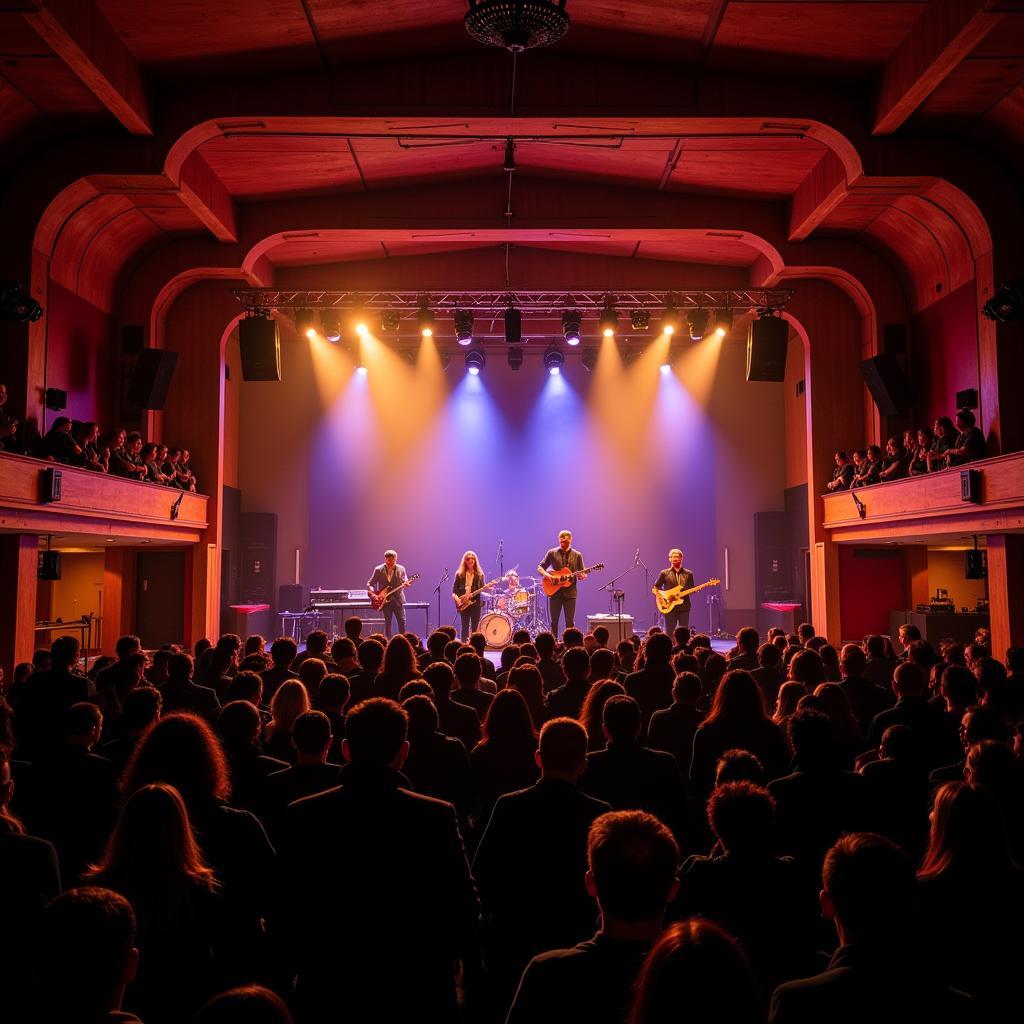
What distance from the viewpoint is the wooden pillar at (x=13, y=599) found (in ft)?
31.0

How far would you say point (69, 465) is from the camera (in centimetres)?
945

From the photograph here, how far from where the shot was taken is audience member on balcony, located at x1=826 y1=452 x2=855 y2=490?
12953mm

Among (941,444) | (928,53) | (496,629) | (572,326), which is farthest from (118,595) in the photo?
(928,53)

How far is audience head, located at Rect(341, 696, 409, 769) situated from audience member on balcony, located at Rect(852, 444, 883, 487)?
10.7 m

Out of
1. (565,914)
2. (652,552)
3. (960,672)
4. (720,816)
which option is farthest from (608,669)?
(652,552)

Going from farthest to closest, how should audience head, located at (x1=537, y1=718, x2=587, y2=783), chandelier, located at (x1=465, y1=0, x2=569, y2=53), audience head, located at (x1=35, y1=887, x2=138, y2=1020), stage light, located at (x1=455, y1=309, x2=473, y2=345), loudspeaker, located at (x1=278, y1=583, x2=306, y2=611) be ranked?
loudspeaker, located at (x1=278, y1=583, x2=306, y2=611) → stage light, located at (x1=455, y1=309, x2=473, y2=345) → chandelier, located at (x1=465, y1=0, x2=569, y2=53) → audience head, located at (x1=537, y1=718, x2=587, y2=783) → audience head, located at (x1=35, y1=887, x2=138, y2=1020)

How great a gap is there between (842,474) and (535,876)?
11.4 metres

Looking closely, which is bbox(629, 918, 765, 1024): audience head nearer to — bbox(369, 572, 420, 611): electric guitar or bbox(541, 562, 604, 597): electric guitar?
bbox(541, 562, 604, 597): electric guitar

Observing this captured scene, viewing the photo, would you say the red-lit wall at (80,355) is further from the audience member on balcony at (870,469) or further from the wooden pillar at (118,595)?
the audience member on balcony at (870,469)

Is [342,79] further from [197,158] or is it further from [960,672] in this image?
[960,672]

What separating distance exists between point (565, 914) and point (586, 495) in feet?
50.8

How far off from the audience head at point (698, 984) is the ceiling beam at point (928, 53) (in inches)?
324

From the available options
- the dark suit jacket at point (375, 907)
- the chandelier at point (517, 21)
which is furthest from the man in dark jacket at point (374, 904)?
the chandelier at point (517, 21)

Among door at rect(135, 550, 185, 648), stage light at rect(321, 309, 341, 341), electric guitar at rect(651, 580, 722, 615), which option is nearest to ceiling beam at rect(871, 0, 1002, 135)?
electric guitar at rect(651, 580, 722, 615)
